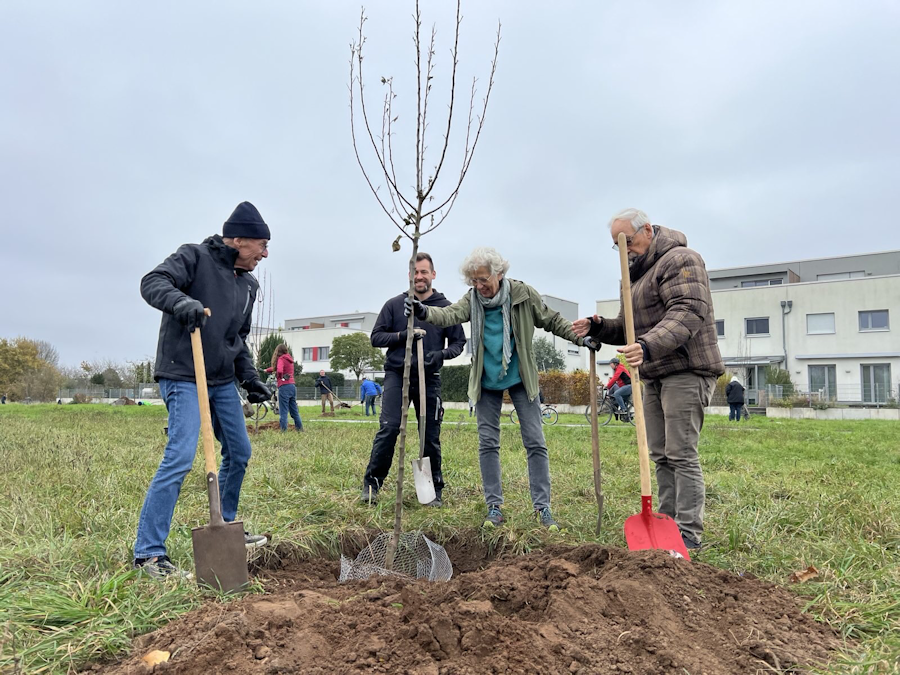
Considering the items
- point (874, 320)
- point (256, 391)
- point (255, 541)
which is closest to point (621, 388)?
point (256, 391)

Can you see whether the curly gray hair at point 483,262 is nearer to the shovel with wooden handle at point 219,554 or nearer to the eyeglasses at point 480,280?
the eyeglasses at point 480,280

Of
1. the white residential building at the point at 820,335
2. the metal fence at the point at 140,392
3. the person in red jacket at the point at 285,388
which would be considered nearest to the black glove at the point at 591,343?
the person in red jacket at the point at 285,388

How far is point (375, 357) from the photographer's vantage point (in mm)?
44219

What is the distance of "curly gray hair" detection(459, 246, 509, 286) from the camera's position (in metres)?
3.90

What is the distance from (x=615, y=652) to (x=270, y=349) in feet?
129

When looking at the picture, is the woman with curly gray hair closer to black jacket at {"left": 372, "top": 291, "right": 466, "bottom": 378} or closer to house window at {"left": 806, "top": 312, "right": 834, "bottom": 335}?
black jacket at {"left": 372, "top": 291, "right": 466, "bottom": 378}

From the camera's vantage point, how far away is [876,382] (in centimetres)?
2950

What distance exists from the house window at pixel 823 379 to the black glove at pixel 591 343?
31481 millimetres

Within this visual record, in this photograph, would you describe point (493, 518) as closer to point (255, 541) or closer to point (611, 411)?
point (255, 541)

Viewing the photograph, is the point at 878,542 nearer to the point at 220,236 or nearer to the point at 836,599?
Answer: the point at 836,599

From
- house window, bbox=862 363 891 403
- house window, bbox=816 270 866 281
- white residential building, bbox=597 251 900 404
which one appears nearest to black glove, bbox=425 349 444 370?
white residential building, bbox=597 251 900 404

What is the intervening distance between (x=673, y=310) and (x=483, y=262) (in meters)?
1.21

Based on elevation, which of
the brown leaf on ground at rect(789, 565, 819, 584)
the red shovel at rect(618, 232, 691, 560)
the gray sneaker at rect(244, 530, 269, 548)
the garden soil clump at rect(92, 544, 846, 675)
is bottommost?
the brown leaf on ground at rect(789, 565, 819, 584)

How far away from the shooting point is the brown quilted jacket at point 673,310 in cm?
A: 319
